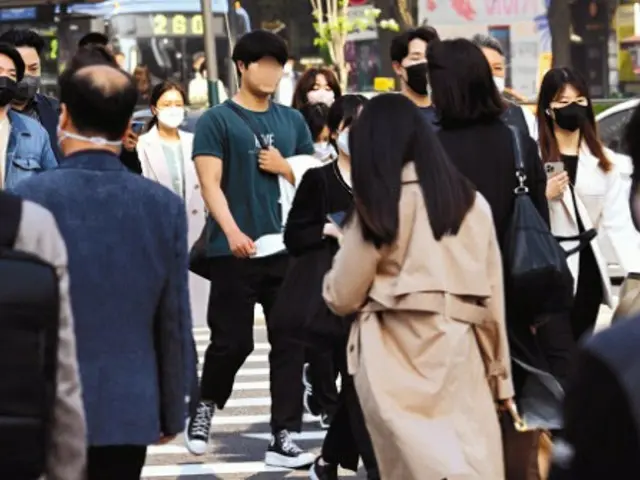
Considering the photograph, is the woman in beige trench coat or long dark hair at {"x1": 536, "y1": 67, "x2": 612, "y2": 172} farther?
long dark hair at {"x1": 536, "y1": 67, "x2": 612, "y2": 172}

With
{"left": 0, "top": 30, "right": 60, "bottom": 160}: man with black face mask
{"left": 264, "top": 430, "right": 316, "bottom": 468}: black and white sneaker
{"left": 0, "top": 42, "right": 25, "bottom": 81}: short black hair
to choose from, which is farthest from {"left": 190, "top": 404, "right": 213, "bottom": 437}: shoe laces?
{"left": 0, "top": 42, "right": 25, "bottom": 81}: short black hair

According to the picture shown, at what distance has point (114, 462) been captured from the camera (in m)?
4.45

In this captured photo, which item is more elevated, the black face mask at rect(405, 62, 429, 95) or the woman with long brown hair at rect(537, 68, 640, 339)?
the black face mask at rect(405, 62, 429, 95)

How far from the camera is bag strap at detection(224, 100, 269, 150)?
7.34 meters

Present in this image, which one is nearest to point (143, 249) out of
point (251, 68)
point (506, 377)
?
point (506, 377)

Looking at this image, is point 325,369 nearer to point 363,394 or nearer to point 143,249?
point 363,394

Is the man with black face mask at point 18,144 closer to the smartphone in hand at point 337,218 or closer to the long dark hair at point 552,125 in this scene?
the smartphone in hand at point 337,218

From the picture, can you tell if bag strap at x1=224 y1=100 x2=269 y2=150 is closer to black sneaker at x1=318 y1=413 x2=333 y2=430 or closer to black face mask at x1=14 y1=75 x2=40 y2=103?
black face mask at x1=14 y1=75 x2=40 y2=103

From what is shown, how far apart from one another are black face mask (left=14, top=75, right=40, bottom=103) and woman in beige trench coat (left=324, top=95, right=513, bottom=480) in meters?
3.42

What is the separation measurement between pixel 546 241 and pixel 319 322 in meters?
1.10

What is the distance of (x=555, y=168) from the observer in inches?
270

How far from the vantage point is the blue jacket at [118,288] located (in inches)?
170

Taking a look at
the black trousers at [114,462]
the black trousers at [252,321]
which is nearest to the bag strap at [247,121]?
the black trousers at [252,321]

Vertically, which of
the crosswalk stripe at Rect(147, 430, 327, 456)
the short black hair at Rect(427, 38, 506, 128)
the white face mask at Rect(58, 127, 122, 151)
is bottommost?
the crosswalk stripe at Rect(147, 430, 327, 456)
